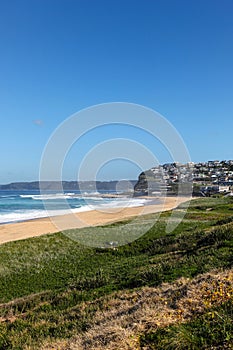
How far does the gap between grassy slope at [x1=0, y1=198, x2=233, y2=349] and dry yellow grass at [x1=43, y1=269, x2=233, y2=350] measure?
45 millimetres

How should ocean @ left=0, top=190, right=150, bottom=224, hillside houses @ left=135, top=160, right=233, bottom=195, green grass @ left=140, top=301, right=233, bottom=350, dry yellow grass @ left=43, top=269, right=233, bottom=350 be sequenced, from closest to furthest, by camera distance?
green grass @ left=140, top=301, right=233, bottom=350
dry yellow grass @ left=43, top=269, right=233, bottom=350
ocean @ left=0, top=190, right=150, bottom=224
hillside houses @ left=135, top=160, right=233, bottom=195

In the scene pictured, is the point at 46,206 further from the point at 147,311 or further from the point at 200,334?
the point at 200,334

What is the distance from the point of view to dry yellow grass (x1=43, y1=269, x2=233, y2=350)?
18.4ft

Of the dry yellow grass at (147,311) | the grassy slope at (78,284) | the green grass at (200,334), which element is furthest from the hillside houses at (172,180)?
the green grass at (200,334)

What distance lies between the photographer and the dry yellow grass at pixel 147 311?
18.4ft

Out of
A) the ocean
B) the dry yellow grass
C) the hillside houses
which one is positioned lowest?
the ocean

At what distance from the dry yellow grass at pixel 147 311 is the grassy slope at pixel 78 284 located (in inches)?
1.8

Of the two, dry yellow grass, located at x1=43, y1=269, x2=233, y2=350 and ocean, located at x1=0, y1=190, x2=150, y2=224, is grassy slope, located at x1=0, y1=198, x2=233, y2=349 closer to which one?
dry yellow grass, located at x1=43, y1=269, x2=233, y2=350

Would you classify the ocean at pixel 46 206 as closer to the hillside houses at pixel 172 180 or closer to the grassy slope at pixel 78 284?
the hillside houses at pixel 172 180

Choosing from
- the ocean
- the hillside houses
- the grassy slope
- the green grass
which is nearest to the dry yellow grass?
the grassy slope

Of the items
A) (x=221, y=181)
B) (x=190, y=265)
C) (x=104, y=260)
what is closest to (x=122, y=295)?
(x=190, y=265)

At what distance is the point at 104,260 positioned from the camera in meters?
18.9

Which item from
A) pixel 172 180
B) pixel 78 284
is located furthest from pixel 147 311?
pixel 172 180

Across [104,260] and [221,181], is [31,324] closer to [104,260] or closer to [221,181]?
[104,260]
